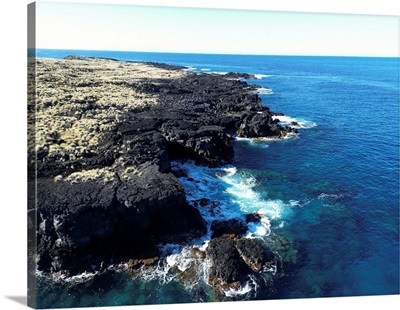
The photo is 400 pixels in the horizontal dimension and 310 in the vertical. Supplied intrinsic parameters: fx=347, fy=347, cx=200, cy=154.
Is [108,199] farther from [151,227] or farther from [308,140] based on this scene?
[308,140]

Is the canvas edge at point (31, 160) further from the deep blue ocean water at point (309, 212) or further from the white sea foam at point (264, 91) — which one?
the white sea foam at point (264, 91)

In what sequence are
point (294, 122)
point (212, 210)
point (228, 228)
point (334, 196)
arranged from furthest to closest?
point (294, 122) → point (334, 196) → point (212, 210) → point (228, 228)

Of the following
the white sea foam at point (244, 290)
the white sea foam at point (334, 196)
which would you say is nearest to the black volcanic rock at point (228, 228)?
the white sea foam at point (244, 290)

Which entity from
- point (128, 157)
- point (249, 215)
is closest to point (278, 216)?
point (249, 215)

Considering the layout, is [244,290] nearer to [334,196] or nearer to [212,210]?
[212,210]

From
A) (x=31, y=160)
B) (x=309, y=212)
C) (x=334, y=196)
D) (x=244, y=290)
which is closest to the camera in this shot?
(x=31, y=160)

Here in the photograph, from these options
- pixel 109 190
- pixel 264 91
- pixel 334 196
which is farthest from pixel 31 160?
pixel 264 91
